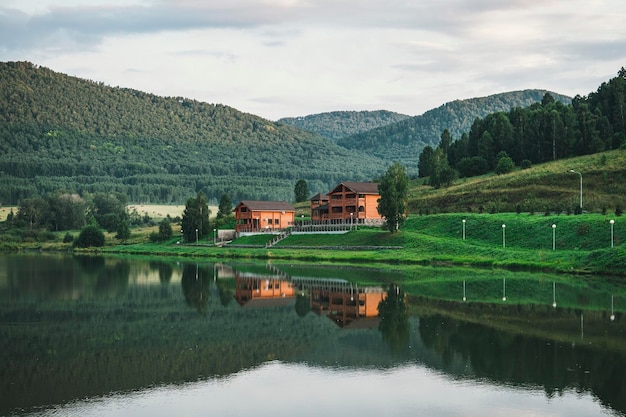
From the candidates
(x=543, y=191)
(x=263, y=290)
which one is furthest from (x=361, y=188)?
(x=263, y=290)

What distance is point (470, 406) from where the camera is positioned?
65.2ft

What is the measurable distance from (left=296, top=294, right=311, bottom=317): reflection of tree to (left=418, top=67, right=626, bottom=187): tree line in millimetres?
84785

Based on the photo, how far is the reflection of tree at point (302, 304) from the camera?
38.7m

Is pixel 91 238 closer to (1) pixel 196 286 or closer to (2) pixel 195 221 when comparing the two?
(2) pixel 195 221

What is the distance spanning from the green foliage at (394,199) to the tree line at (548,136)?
42.7 metres

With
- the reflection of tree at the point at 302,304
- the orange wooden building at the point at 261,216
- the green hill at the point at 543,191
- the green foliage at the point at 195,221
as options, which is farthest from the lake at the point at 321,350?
the green foliage at the point at 195,221

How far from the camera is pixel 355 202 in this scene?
10706 cm

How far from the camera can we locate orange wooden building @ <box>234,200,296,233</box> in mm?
115750

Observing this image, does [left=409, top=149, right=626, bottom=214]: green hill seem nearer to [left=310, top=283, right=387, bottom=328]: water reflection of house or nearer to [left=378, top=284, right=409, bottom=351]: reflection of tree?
[left=310, top=283, right=387, bottom=328]: water reflection of house

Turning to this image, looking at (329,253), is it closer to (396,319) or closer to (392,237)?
(392,237)

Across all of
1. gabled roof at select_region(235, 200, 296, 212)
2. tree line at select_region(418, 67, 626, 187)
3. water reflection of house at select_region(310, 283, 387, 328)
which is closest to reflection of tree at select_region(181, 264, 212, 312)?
water reflection of house at select_region(310, 283, 387, 328)

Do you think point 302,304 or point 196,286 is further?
point 196,286

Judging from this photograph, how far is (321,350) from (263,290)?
22093mm

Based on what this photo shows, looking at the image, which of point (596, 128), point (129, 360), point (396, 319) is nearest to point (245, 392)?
point (129, 360)
